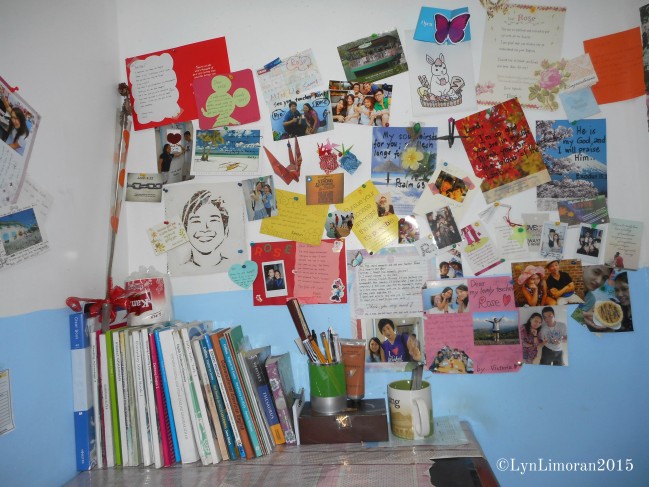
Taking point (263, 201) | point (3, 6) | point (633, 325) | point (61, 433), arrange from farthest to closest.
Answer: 1. point (263, 201)
2. point (633, 325)
3. point (61, 433)
4. point (3, 6)

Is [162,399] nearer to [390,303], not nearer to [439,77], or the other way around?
[390,303]

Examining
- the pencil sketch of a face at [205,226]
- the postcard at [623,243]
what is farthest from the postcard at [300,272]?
the postcard at [623,243]

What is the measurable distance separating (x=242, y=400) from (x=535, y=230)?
88cm

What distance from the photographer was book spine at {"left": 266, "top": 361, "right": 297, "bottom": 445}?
1.27 m

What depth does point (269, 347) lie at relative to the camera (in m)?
1.44

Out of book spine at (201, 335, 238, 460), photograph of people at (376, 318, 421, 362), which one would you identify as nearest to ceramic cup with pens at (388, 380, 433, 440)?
photograph of people at (376, 318, 421, 362)

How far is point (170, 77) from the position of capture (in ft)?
5.00

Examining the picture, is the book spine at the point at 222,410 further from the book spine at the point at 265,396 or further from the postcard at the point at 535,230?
the postcard at the point at 535,230

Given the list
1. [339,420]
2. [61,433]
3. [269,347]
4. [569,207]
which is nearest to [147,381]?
[61,433]

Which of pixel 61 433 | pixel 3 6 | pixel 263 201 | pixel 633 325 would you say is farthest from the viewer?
pixel 263 201

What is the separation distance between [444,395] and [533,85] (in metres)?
0.88

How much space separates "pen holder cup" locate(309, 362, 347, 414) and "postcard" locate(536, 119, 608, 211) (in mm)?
704

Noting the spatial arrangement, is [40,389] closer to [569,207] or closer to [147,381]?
[147,381]

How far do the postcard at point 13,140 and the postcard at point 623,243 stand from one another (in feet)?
4.68
